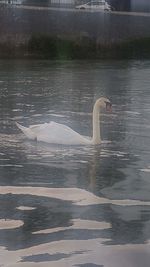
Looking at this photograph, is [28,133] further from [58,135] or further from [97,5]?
[97,5]

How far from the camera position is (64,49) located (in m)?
38.1

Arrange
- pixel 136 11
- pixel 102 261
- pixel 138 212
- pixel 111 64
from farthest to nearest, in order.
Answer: pixel 136 11 < pixel 111 64 < pixel 138 212 < pixel 102 261

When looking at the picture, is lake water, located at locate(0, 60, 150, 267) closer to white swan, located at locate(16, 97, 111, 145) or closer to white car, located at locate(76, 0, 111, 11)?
white swan, located at locate(16, 97, 111, 145)

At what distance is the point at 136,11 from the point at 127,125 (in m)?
33.9

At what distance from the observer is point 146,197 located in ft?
31.4

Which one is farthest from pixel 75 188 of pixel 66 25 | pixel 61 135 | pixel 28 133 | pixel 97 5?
pixel 97 5

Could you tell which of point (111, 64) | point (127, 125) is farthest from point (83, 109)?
point (111, 64)

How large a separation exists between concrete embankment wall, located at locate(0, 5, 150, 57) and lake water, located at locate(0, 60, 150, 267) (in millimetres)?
16987

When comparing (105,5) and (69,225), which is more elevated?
(105,5)

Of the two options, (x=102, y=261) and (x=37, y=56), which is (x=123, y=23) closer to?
(x=37, y=56)

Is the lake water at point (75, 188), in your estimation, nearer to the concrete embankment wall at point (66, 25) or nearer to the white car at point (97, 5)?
the concrete embankment wall at point (66, 25)

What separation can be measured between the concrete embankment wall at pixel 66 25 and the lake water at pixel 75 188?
17.0 metres

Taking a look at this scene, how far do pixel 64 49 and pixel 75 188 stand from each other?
93.2 ft

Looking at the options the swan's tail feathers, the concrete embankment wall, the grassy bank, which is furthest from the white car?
the swan's tail feathers
